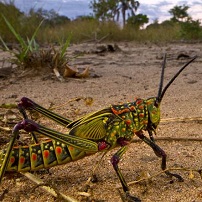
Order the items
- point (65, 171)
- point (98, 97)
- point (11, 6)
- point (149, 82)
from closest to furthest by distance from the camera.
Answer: point (65, 171) → point (98, 97) → point (149, 82) → point (11, 6)

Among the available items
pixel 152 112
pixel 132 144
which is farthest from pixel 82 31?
pixel 152 112

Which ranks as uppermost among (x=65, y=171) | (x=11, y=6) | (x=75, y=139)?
(x=11, y=6)

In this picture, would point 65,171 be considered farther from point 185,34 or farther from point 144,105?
point 185,34

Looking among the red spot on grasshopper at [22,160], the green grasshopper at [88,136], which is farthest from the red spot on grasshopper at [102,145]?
the red spot on grasshopper at [22,160]

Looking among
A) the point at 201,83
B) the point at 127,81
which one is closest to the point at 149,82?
the point at 127,81

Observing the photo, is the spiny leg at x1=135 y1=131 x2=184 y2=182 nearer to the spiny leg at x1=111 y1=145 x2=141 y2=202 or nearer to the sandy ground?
the sandy ground

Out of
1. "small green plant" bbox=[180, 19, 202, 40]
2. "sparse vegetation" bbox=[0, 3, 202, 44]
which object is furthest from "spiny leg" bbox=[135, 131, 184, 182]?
"small green plant" bbox=[180, 19, 202, 40]

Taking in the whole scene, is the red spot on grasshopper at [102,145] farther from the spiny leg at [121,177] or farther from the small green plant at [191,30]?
the small green plant at [191,30]
